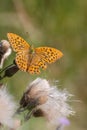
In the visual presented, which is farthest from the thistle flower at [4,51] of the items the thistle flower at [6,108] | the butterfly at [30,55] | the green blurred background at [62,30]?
the green blurred background at [62,30]

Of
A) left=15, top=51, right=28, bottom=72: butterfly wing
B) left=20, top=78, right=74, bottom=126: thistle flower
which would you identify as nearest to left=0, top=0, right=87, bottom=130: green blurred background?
left=20, top=78, right=74, bottom=126: thistle flower

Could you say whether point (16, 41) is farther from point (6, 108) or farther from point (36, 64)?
point (6, 108)

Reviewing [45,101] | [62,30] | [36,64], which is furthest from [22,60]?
[62,30]

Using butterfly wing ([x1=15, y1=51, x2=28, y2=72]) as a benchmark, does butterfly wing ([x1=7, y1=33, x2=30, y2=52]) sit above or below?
above

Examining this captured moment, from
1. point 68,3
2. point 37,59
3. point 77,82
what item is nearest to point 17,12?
point 68,3

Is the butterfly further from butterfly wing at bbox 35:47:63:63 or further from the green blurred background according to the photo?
the green blurred background

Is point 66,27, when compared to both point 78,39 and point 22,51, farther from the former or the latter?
point 22,51

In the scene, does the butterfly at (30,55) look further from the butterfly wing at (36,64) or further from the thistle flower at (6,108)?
the thistle flower at (6,108)
